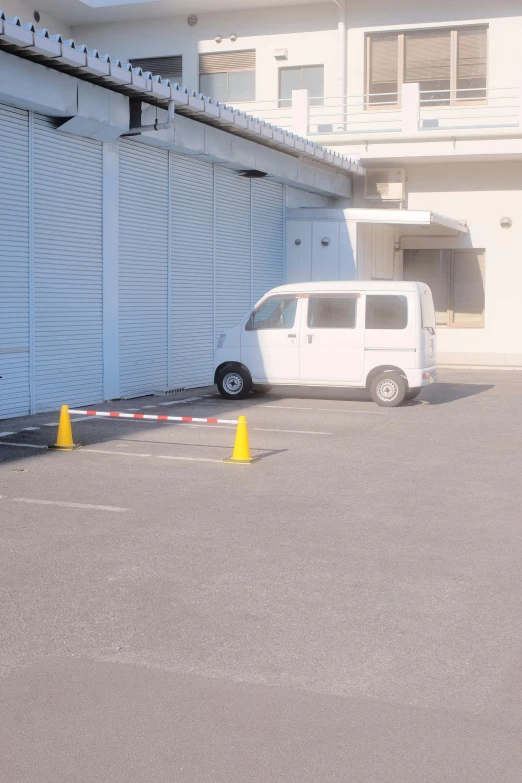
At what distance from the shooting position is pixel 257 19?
94.6ft

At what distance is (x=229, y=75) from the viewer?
29312 mm

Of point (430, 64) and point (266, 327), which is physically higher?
point (430, 64)

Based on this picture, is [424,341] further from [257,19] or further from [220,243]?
[257,19]

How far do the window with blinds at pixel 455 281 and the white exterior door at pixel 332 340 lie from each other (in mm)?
11707

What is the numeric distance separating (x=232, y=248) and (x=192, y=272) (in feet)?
6.53

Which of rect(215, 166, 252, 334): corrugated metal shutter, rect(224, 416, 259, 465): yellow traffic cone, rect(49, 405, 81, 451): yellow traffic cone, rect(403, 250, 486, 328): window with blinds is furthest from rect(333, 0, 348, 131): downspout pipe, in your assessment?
rect(224, 416, 259, 465): yellow traffic cone

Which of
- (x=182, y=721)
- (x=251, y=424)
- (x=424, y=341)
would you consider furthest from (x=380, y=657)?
(x=424, y=341)

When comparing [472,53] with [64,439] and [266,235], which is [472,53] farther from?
[64,439]

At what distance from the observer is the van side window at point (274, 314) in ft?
54.3

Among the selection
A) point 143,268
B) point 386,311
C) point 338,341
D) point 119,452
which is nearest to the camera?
point 119,452

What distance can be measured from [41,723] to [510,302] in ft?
78.1

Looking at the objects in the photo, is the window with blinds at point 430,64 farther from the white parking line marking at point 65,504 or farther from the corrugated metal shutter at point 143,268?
the white parking line marking at point 65,504

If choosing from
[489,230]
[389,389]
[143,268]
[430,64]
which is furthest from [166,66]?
[389,389]

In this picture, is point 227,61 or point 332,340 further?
point 227,61
